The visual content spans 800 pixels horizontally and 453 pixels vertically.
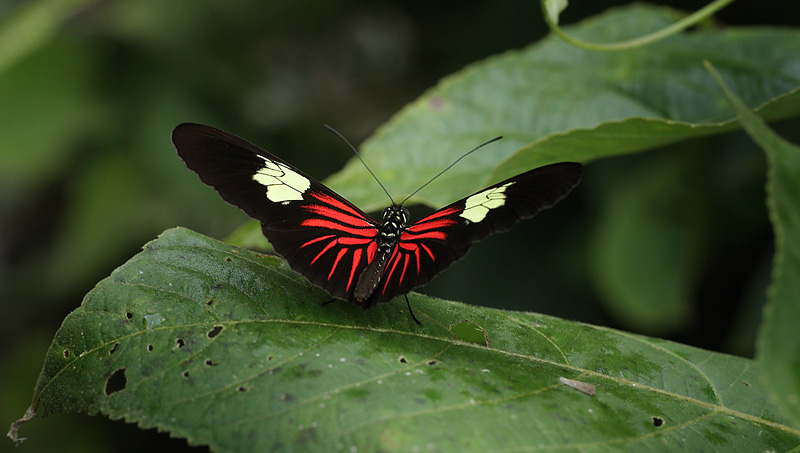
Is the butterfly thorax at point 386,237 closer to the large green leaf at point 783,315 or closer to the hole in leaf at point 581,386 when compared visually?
the hole in leaf at point 581,386

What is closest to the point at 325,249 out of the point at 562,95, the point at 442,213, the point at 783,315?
the point at 442,213

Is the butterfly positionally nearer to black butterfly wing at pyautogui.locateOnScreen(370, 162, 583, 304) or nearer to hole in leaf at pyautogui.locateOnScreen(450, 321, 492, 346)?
black butterfly wing at pyautogui.locateOnScreen(370, 162, 583, 304)

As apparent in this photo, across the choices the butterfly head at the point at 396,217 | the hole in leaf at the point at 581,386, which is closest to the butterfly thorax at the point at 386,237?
the butterfly head at the point at 396,217

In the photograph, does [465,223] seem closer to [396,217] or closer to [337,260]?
[396,217]

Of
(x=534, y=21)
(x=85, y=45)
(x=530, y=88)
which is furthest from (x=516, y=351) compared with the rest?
(x=85, y=45)

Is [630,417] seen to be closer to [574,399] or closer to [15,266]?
[574,399]

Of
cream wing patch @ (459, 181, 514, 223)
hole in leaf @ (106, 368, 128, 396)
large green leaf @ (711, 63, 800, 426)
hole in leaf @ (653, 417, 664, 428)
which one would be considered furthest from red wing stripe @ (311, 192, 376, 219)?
large green leaf @ (711, 63, 800, 426)

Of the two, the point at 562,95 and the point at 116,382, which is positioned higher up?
the point at 562,95
